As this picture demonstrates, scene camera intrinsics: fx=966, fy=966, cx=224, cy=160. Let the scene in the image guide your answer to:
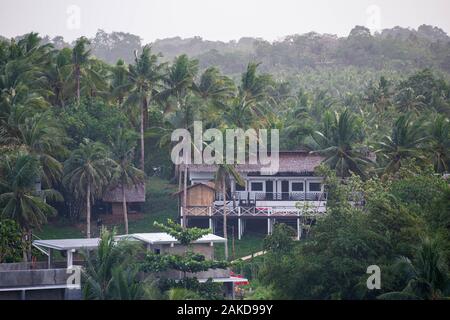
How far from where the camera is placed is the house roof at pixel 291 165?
2405 inches

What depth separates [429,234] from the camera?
42188mm

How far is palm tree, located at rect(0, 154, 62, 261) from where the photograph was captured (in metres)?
49.5

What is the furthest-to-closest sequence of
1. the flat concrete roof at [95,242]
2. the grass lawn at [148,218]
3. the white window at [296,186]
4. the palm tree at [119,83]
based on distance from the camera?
1. the palm tree at [119,83]
2. the white window at [296,186]
3. the grass lawn at [148,218]
4. the flat concrete roof at [95,242]

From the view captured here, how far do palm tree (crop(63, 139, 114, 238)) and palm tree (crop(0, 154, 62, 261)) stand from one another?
5.34 m

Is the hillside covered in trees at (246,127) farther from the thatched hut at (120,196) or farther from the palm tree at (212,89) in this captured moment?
the thatched hut at (120,196)

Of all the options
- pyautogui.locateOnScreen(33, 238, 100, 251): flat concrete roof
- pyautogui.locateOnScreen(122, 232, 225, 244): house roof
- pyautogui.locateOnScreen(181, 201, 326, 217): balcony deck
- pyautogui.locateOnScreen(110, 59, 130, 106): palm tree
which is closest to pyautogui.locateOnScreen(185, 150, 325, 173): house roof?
pyautogui.locateOnScreen(181, 201, 326, 217): balcony deck

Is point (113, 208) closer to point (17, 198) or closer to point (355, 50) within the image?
point (17, 198)

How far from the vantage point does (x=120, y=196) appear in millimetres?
62344

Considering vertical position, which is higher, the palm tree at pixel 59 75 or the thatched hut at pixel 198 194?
the palm tree at pixel 59 75

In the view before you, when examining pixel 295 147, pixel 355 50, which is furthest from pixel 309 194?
pixel 355 50

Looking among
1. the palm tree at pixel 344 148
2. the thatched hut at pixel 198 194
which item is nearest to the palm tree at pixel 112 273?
the thatched hut at pixel 198 194

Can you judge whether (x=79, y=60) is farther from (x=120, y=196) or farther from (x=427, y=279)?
(x=427, y=279)

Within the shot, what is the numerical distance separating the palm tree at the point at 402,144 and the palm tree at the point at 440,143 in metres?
1.74

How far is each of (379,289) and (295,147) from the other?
30.0 meters
